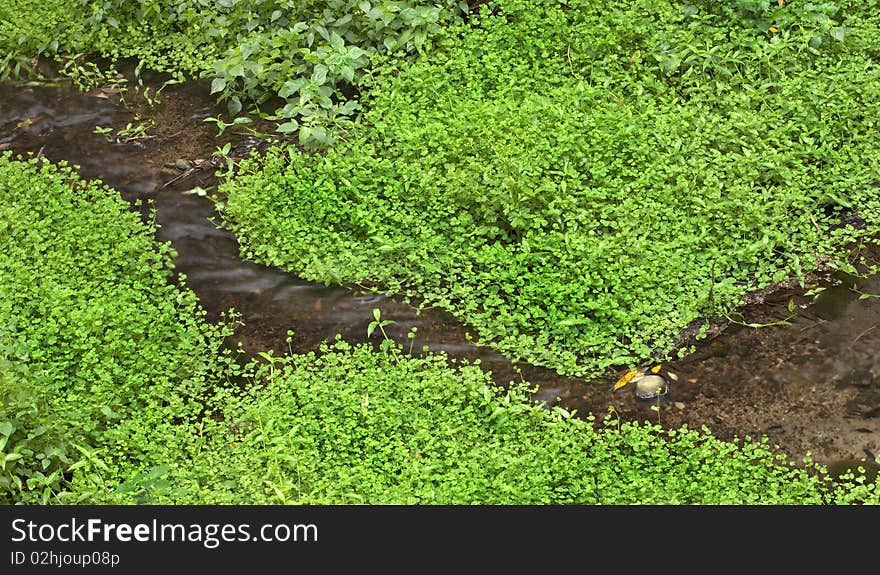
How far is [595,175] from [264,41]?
8.25ft

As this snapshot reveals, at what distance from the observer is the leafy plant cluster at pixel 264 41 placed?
21.0 ft

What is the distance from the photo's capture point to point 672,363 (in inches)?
198

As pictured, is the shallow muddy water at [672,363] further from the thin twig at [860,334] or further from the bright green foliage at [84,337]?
the bright green foliage at [84,337]

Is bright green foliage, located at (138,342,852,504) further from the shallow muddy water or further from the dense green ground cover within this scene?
the shallow muddy water

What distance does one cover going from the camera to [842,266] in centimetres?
540

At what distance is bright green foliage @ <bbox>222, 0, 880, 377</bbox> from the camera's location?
207 inches

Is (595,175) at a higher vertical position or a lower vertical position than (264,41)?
lower

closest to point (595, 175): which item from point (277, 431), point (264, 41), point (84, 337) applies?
point (277, 431)

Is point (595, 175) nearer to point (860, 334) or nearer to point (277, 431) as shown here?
point (860, 334)

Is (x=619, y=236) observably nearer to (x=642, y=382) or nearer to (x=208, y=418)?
(x=642, y=382)

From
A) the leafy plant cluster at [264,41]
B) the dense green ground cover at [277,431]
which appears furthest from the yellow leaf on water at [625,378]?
the leafy plant cluster at [264,41]

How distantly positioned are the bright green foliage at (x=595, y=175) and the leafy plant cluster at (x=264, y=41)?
8.8 inches

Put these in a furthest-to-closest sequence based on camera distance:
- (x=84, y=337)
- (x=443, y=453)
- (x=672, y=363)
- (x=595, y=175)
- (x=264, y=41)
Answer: (x=264, y=41) → (x=595, y=175) → (x=672, y=363) → (x=84, y=337) → (x=443, y=453)

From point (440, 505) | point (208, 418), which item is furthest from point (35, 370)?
point (440, 505)
